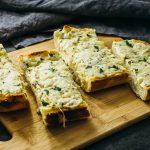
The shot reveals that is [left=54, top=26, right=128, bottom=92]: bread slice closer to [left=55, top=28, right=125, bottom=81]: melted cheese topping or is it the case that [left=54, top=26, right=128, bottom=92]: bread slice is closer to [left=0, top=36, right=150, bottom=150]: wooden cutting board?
[left=55, top=28, right=125, bottom=81]: melted cheese topping

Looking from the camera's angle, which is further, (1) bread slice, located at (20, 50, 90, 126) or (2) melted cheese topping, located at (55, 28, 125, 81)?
(2) melted cheese topping, located at (55, 28, 125, 81)

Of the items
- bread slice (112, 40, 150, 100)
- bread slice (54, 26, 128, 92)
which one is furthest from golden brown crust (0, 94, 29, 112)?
bread slice (112, 40, 150, 100)

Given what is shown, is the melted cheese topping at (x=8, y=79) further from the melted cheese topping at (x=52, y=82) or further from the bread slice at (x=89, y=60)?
the bread slice at (x=89, y=60)

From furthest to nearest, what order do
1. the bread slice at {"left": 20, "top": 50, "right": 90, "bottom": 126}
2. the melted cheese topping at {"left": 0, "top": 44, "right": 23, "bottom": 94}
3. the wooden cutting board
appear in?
the melted cheese topping at {"left": 0, "top": 44, "right": 23, "bottom": 94} < the bread slice at {"left": 20, "top": 50, "right": 90, "bottom": 126} < the wooden cutting board

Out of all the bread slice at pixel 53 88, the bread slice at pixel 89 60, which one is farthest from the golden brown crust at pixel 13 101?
the bread slice at pixel 89 60

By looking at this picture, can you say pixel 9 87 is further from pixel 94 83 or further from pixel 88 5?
pixel 88 5

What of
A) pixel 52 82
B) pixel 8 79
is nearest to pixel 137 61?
pixel 52 82

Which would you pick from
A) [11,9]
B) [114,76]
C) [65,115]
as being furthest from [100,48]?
[11,9]
